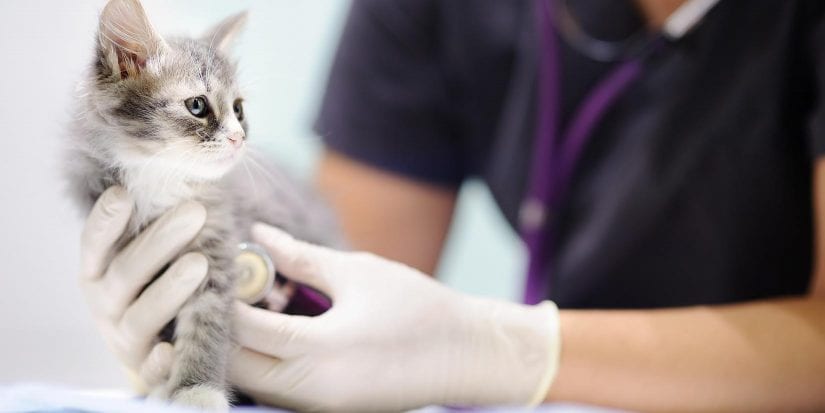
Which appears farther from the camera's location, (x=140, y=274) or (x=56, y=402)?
(x=140, y=274)

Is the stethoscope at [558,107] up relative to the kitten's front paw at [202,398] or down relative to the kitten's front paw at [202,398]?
up

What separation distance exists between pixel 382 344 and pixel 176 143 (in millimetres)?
344

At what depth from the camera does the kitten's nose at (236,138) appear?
25.4 inches

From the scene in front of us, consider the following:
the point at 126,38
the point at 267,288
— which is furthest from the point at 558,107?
the point at 126,38

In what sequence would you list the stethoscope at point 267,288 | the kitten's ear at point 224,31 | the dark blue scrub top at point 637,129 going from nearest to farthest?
the kitten's ear at point 224,31 < the stethoscope at point 267,288 < the dark blue scrub top at point 637,129

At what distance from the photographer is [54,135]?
0.70 m

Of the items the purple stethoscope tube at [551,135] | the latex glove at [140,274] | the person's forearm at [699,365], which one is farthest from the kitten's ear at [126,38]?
the purple stethoscope tube at [551,135]

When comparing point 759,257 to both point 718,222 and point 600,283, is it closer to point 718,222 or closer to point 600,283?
point 718,222

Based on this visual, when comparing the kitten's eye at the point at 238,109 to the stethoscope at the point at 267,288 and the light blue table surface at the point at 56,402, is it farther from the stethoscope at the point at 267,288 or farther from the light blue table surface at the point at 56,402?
the light blue table surface at the point at 56,402

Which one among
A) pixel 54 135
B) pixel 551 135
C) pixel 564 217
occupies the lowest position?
pixel 54 135

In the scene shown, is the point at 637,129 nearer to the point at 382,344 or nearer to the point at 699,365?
the point at 699,365

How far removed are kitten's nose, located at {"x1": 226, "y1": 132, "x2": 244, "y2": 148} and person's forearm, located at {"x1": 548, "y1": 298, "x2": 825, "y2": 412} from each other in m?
0.52

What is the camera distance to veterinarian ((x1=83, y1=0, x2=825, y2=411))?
817 mm

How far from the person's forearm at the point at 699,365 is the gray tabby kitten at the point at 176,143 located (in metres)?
0.46
